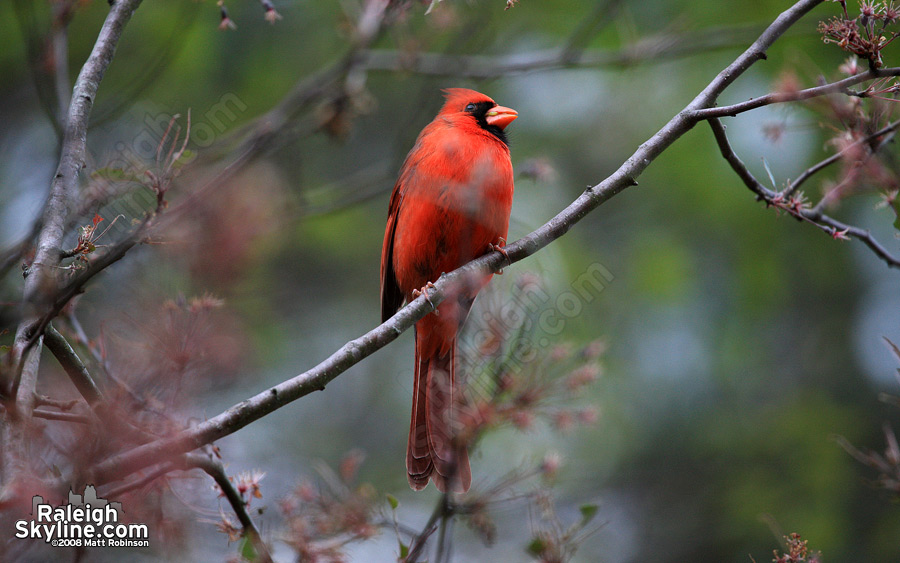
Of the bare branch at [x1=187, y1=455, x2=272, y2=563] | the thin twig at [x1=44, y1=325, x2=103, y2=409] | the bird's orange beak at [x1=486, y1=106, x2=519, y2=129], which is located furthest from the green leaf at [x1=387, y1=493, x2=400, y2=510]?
the bird's orange beak at [x1=486, y1=106, x2=519, y2=129]

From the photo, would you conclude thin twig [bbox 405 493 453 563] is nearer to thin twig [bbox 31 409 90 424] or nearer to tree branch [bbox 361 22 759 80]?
thin twig [bbox 31 409 90 424]

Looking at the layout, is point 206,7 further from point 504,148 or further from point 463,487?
point 463,487

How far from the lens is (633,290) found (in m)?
6.82

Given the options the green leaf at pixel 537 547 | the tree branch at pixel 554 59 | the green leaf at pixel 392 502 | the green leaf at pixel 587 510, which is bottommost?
the green leaf at pixel 537 547

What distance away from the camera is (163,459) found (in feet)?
6.19

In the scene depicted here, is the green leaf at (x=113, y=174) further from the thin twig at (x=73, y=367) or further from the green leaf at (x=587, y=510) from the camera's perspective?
the green leaf at (x=587, y=510)

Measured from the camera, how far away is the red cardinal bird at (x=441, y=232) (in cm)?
362

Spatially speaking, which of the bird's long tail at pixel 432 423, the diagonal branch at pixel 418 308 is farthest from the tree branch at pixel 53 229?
the bird's long tail at pixel 432 423

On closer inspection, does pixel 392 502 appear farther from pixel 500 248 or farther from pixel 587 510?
pixel 500 248

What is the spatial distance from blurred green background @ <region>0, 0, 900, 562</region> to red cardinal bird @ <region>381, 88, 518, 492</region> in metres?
1.16

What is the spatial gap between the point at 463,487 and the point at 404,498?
3.71 metres

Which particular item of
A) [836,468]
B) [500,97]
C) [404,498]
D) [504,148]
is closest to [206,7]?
[500,97]

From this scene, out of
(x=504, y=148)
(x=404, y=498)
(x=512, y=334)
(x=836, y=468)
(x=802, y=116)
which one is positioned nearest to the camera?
(x=512, y=334)

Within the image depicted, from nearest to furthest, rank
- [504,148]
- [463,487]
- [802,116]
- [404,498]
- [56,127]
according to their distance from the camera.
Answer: [56,127], [463,487], [504,148], [802,116], [404,498]
